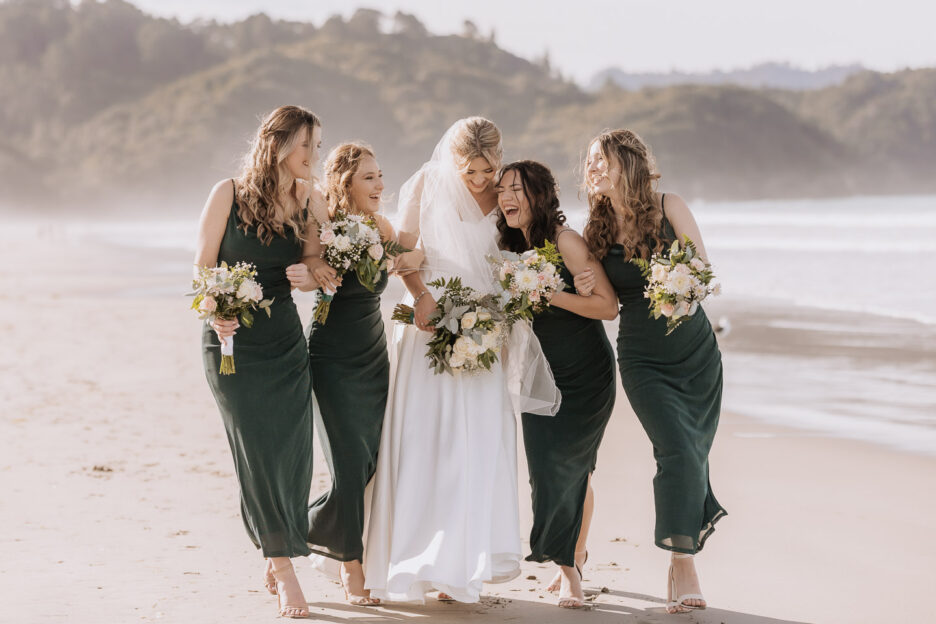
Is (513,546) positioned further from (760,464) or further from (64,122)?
(64,122)

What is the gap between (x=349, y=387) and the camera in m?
5.04

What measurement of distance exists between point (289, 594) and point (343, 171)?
200 centimetres

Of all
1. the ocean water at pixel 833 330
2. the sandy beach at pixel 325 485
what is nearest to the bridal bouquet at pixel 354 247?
the ocean water at pixel 833 330

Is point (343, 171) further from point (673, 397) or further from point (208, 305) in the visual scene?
point (673, 397)

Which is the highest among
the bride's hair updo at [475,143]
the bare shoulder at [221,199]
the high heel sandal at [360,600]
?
the bride's hair updo at [475,143]

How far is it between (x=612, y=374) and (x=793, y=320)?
972 cm

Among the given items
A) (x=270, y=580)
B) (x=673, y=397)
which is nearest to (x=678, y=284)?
(x=673, y=397)

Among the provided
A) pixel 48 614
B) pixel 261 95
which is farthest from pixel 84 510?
pixel 261 95

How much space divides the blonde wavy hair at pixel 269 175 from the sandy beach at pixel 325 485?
5.67ft

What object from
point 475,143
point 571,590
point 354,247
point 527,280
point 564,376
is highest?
point 475,143

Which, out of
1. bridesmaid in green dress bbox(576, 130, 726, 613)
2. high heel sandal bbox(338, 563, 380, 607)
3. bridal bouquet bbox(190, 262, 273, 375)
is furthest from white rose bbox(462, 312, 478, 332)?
high heel sandal bbox(338, 563, 380, 607)

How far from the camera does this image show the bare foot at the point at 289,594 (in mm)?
4742

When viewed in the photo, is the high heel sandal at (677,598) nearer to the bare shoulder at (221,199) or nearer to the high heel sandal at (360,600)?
the high heel sandal at (360,600)

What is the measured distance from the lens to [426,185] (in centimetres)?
525
